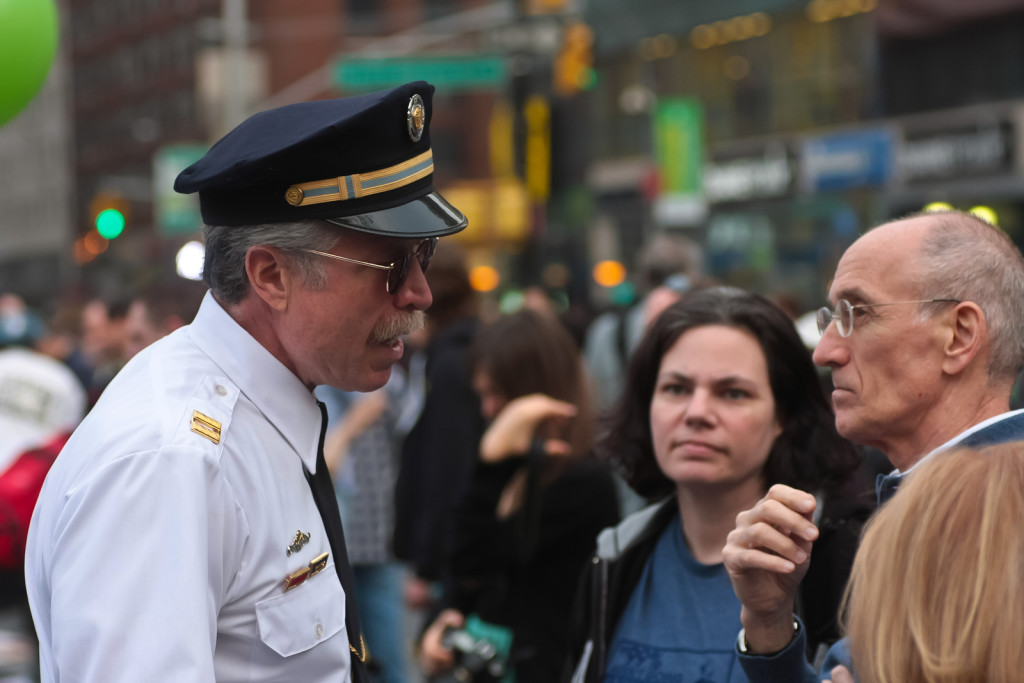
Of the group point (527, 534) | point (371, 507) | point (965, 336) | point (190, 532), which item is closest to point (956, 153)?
point (371, 507)

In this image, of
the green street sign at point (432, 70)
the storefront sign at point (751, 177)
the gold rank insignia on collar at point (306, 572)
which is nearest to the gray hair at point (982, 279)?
the gold rank insignia on collar at point (306, 572)

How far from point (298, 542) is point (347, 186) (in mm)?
670

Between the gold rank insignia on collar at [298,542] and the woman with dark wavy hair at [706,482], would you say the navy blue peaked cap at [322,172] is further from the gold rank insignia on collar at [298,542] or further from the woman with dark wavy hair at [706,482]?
the woman with dark wavy hair at [706,482]

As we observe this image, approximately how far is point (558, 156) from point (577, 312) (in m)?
9.01

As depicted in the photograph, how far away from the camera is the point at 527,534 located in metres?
4.06

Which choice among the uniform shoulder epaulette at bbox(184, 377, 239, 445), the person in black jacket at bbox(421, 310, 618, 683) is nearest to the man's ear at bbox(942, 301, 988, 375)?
the uniform shoulder epaulette at bbox(184, 377, 239, 445)

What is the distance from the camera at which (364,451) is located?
255 inches

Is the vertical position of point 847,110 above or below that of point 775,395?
above

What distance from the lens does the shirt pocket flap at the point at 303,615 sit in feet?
6.93

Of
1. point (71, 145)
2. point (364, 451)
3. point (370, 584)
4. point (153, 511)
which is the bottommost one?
point (370, 584)

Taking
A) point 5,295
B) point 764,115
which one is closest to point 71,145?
point 764,115

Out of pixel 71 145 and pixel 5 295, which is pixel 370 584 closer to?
pixel 5 295

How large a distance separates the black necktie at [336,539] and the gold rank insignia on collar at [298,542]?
12 cm

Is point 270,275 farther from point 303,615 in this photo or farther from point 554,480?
point 554,480
